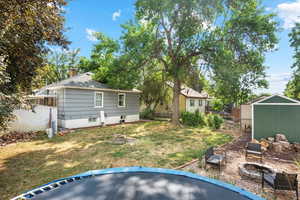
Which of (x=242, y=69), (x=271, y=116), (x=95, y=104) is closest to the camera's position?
(x=271, y=116)

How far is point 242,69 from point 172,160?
874 centimetres

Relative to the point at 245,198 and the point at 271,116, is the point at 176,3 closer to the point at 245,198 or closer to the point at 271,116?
the point at 271,116

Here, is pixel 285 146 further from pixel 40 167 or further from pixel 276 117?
pixel 40 167

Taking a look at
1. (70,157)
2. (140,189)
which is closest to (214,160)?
(140,189)

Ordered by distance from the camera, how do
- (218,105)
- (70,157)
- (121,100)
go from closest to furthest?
(70,157), (121,100), (218,105)

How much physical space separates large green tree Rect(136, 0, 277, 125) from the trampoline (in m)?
9.73

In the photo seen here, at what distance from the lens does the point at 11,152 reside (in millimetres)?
5770

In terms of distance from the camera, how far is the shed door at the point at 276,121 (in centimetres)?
707

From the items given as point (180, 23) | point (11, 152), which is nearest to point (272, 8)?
point (180, 23)

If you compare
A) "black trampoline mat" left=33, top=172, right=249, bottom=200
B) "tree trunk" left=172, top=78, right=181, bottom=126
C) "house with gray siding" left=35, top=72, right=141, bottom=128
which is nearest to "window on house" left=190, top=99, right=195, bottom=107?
"tree trunk" left=172, top=78, right=181, bottom=126

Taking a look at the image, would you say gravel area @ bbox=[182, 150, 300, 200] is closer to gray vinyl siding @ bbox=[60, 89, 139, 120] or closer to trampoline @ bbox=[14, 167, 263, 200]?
trampoline @ bbox=[14, 167, 263, 200]

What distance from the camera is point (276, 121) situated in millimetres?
7387

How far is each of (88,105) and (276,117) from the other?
12.0 metres

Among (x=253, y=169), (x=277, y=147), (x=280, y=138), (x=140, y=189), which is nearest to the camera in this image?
(x=140, y=189)
